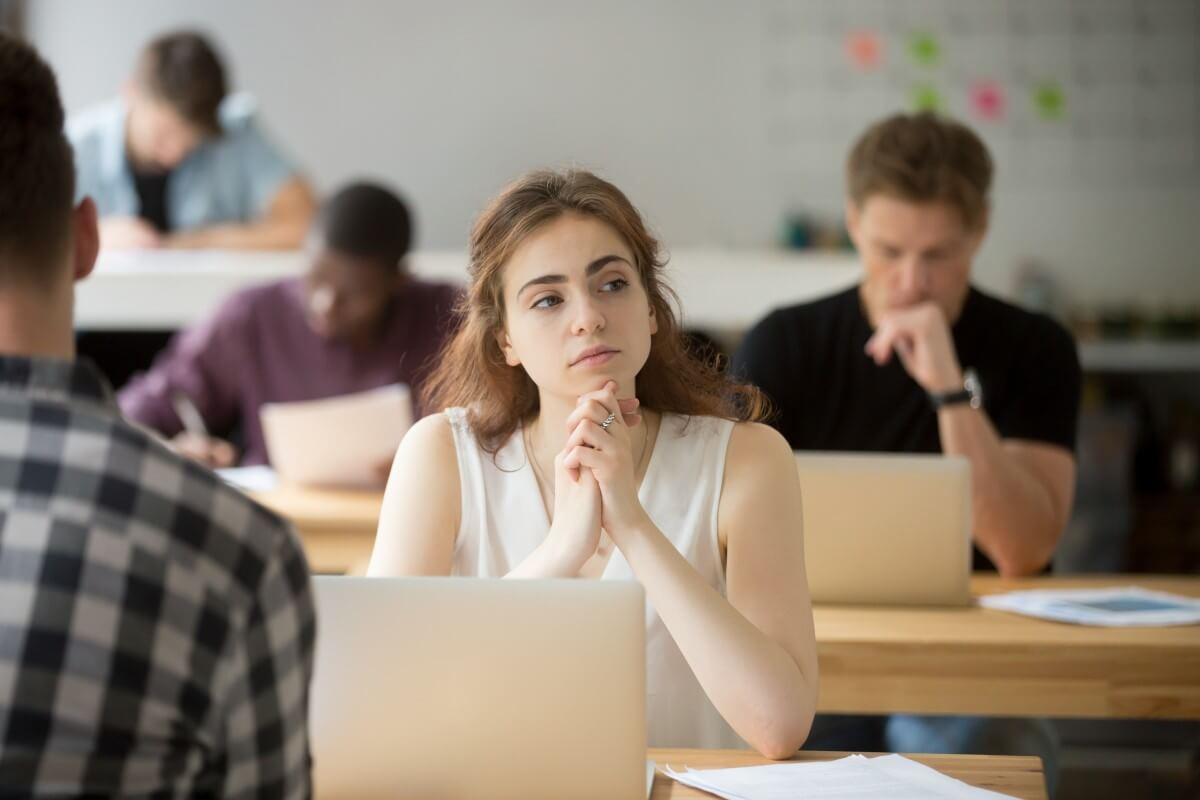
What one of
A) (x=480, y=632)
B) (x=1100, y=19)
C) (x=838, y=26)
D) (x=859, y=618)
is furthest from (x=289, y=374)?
(x=1100, y=19)

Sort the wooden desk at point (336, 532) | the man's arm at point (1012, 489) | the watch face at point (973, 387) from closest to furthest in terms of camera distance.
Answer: the man's arm at point (1012, 489) → the watch face at point (973, 387) → the wooden desk at point (336, 532)

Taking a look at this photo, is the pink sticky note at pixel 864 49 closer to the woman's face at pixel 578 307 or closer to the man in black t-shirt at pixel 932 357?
the man in black t-shirt at pixel 932 357

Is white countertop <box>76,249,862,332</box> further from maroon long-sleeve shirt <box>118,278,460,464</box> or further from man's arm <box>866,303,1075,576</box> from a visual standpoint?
man's arm <box>866,303,1075,576</box>

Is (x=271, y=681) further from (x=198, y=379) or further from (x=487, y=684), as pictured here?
(x=198, y=379)

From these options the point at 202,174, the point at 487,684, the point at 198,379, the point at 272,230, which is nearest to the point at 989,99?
the point at 272,230

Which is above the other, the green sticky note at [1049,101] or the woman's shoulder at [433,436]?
the green sticky note at [1049,101]

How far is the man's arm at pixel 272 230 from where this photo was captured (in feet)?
13.9

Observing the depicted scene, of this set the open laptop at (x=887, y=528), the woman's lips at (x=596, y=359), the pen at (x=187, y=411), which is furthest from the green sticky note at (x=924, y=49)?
the woman's lips at (x=596, y=359)

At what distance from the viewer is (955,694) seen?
1800 mm

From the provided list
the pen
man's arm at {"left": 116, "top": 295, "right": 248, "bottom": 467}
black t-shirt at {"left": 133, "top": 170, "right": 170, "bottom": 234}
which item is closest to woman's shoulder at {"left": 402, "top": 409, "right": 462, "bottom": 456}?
man's arm at {"left": 116, "top": 295, "right": 248, "bottom": 467}

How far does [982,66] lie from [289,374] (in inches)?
124

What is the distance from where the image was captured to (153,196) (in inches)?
174

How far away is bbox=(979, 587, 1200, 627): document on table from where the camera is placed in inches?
74.3

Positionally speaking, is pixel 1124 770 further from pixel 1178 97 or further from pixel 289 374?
pixel 1178 97
